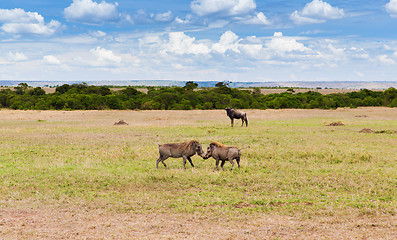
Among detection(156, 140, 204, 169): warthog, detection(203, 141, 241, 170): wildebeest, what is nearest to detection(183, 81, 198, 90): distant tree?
detection(156, 140, 204, 169): warthog

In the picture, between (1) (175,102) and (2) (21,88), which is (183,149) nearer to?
(1) (175,102)

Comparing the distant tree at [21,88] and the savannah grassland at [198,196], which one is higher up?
the distant tree at [21,88]

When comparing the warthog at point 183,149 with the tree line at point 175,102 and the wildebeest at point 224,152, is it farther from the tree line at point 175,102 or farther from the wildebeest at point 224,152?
the tree line at point 175,102

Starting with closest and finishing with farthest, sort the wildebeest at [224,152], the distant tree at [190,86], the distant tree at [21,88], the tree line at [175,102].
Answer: the wildebeest at [224,152] → the tree line at [175,102] → the distant tree at [190,86] → the distant tree at [21,88]

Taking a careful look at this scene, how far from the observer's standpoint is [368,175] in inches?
486

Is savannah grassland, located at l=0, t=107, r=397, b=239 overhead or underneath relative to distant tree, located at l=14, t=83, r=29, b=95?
underneath

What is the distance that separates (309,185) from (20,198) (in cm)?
816

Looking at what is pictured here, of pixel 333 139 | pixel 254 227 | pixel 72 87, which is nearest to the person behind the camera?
pixel 254 227

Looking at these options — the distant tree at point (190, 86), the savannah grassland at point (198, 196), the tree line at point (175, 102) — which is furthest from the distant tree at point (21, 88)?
the savannah grassland at point (198, 196)

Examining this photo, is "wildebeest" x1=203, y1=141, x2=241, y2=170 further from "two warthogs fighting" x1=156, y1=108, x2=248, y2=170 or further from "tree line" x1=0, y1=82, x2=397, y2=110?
"tree line" x1=0, y1=82, x2=397, y2=110

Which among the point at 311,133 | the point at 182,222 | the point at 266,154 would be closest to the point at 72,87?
the point at 311,133

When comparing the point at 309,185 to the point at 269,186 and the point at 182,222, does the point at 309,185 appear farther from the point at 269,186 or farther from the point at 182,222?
the point at 182,222

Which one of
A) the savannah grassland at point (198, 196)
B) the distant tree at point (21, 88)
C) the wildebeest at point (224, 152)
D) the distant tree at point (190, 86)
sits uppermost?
the distant tree at point (190, 86)

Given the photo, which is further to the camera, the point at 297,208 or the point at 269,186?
the point at 269,186
